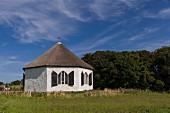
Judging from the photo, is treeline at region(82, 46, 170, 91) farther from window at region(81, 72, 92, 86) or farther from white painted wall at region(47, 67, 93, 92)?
white painted wall at region(47, 67, 93, 92)

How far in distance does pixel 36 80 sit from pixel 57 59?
4.25 metres

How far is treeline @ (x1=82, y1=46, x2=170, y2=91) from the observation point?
46.4 m

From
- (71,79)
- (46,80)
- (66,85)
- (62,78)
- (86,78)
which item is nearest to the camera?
(46,80)

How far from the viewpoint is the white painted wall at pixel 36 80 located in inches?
1593

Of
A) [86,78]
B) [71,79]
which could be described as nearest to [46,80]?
[71,79]

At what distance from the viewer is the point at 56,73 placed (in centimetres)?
4041

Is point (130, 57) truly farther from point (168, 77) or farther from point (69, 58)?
point (69, 58)

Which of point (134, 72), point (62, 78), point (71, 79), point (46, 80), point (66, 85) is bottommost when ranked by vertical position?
point (66, 85)

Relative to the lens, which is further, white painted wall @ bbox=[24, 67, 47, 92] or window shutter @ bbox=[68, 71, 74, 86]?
window shutter @ bbox=[68, 71, 74, 86]

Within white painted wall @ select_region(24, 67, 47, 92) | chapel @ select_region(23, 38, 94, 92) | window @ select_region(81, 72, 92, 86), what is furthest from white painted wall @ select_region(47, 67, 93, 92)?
window @ select_region(81, 72, 92, 86)

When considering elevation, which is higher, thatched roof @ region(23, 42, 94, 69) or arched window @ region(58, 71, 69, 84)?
thatched roof @ region(23, 42, 94, 69)

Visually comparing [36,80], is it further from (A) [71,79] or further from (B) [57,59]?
(A) [71,79]

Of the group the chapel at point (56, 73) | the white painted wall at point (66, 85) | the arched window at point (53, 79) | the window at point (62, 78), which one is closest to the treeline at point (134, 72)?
the chapel at point (56, 73)

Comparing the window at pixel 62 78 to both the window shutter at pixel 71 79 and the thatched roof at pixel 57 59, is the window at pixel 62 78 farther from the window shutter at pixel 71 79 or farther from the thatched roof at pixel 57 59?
the thatched roof at pixel 57 59
